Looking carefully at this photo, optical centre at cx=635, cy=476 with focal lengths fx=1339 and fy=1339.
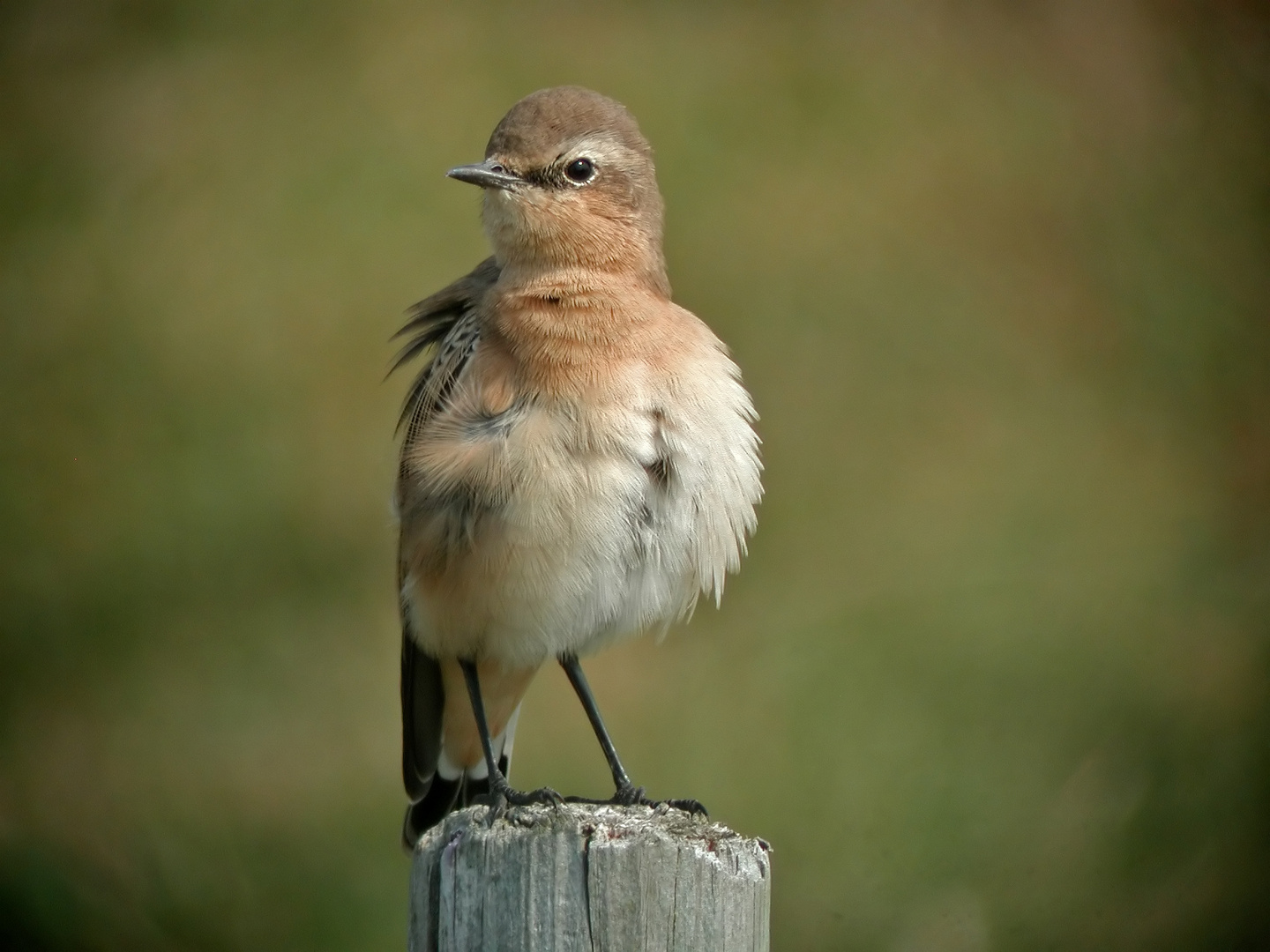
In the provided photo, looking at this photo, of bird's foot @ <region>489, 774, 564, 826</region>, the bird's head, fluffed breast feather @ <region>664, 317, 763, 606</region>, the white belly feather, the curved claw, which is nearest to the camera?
bird's foot @ <region>489, 774, 564, 826</region>

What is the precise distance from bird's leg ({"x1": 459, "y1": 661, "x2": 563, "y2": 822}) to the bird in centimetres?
1

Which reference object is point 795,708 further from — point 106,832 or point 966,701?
point 106,832

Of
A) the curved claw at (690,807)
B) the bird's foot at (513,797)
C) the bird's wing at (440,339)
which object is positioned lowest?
the curved claw at (690,807)

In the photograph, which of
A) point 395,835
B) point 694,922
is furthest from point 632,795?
point 395,835

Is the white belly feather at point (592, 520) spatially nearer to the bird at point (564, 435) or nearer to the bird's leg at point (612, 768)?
the bird at point (564, 435)

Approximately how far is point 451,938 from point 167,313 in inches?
278

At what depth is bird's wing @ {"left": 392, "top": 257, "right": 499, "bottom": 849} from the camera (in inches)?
194

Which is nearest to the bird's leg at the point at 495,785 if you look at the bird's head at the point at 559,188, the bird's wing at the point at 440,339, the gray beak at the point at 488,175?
the bird's wing at the point at 440,339

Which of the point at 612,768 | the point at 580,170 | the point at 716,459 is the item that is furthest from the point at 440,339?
the point at 612,768

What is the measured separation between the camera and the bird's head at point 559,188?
4855 millimetres

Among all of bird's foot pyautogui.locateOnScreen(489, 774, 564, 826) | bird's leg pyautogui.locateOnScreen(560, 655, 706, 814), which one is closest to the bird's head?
bird's leg pyautogui.locateOnScreen(560, 655, 706, 814)

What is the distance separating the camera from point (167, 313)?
360 inches

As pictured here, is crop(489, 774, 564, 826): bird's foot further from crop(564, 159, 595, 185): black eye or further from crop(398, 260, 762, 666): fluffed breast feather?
crop(564, 159, 595, 185): black eye

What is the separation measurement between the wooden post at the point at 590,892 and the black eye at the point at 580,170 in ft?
8.58
